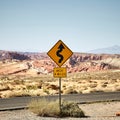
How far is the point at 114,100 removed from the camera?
2762cm

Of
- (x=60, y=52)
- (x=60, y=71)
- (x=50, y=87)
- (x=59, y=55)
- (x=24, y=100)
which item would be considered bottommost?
(x=24, y=100)

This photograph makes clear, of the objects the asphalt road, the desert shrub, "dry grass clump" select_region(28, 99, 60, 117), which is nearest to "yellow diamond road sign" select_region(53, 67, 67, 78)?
"dry grass clump" select_region(28, 99, 60, 117)

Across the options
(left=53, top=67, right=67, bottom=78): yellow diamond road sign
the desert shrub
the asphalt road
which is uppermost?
(left=53, top=67, right=67, bottom=78): yellow diamond road sign

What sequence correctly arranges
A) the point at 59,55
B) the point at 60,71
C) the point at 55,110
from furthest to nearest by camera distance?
1. the point at 55,110
2. the point at 60,71
3. the point at 59,55

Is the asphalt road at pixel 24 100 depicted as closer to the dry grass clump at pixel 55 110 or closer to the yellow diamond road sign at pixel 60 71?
the dry grass clump at pixel 55 110

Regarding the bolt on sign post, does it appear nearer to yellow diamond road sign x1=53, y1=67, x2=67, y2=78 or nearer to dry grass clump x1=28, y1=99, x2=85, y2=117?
yellow diamond road sign x1=53, y1=67, x2=67, y2=78

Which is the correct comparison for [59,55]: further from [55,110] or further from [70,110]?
[70,110]

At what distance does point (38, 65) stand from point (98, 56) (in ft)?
237

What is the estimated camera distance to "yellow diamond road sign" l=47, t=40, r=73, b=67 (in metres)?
15.7

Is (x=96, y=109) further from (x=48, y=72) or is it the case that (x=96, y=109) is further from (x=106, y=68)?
(x=106, y=68)

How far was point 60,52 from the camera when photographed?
1577cm

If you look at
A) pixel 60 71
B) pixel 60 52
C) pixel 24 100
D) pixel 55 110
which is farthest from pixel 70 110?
pixel 24 100

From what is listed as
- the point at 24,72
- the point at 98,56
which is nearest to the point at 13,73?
the point at 24,72

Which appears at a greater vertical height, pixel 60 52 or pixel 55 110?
pixel 60 52
